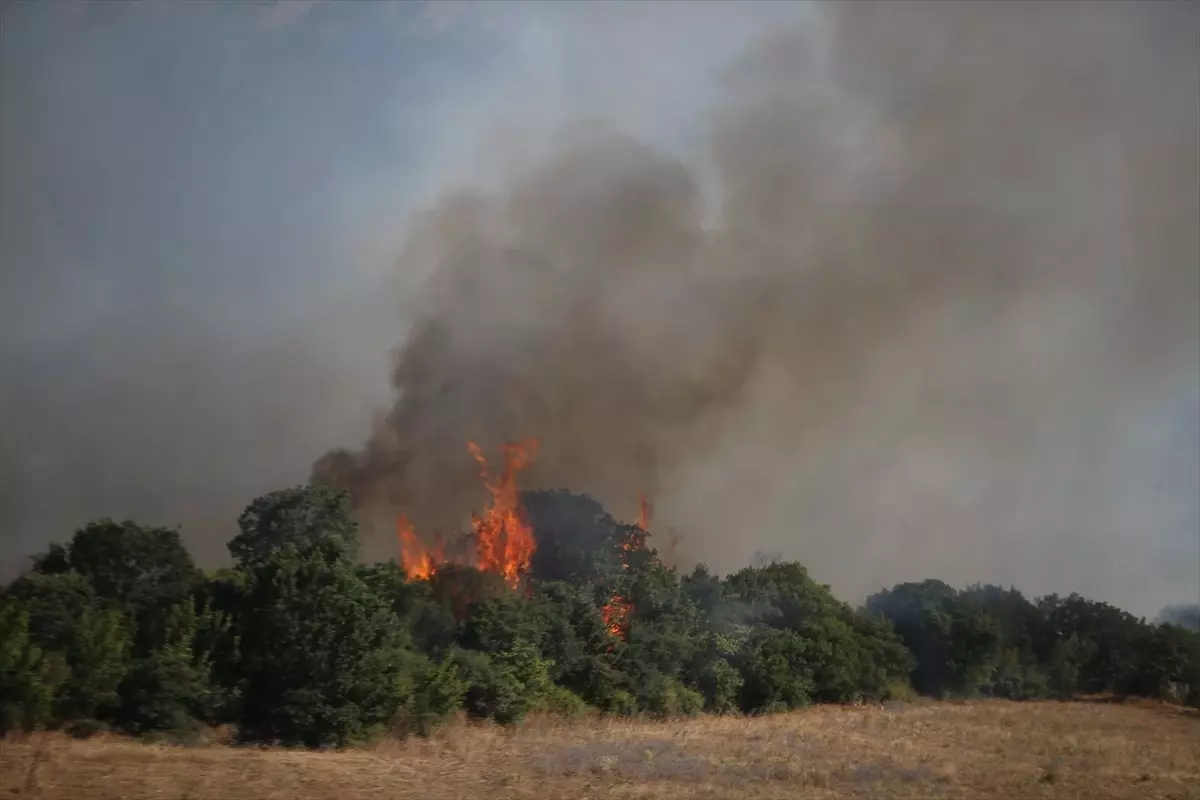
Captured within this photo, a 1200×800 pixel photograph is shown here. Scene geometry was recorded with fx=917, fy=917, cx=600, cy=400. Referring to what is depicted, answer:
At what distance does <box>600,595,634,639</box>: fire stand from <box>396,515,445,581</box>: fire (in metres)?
9.85

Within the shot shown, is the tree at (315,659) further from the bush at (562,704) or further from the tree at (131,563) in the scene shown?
the bush at (562,704)

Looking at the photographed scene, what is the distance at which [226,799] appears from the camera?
17781 mm

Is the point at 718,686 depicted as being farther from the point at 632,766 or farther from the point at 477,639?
the point at 632,766

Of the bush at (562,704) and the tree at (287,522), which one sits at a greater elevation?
the tree at (287,522)

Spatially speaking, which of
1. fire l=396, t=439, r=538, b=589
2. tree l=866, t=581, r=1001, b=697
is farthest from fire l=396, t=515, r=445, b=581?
tree l=866, t=581, r=1001, b=697

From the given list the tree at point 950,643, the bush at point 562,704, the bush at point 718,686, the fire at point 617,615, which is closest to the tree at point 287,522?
the bush at point 562,704

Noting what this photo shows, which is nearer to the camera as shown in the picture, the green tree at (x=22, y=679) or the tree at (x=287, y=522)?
the green tree at (x=22, y=679)

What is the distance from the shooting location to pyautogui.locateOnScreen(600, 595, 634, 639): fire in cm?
3931

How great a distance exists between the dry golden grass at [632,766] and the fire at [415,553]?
1583cm

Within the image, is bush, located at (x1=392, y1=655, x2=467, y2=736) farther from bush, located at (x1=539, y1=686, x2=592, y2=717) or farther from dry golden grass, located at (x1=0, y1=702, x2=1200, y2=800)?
bush, located at (x1=539, y1=686, x2=592, y2=717)

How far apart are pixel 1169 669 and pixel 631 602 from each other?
114ft

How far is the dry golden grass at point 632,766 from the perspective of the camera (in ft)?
62.6

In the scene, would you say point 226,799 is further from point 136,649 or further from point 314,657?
point 136,649

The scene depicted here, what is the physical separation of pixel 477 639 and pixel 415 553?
1580 cm
